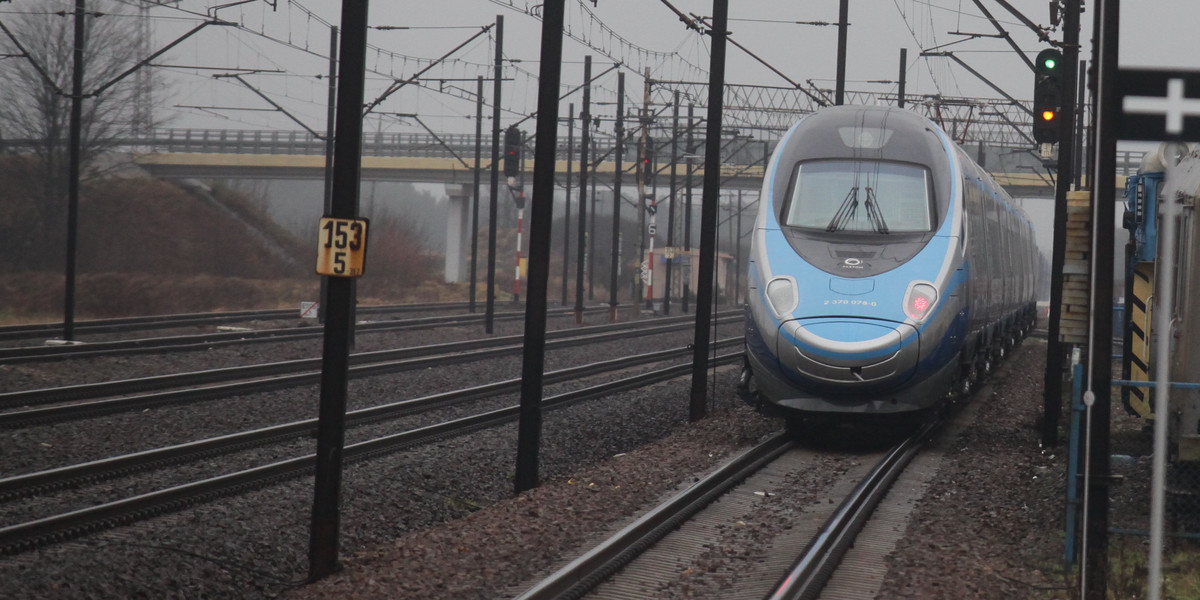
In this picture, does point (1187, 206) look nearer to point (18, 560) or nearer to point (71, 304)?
point (18, 560)

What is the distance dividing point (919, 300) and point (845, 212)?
149 centimetres

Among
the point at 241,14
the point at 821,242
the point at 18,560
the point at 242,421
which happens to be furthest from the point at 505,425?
the point at 241,14

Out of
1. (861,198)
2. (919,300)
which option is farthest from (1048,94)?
(919,300)

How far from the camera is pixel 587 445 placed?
45.6 feet

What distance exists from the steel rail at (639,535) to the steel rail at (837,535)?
1092mm

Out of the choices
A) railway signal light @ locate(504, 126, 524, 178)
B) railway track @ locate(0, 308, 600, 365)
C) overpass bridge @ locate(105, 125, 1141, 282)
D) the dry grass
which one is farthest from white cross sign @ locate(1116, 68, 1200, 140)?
overpass bridge @ locate(105, 125, 1141, 282)

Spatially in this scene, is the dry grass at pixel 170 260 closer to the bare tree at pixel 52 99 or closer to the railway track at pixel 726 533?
the bare tree at pixel 52 99

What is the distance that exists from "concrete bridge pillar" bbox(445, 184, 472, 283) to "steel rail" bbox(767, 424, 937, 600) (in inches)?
1880

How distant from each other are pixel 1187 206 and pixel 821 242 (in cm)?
374

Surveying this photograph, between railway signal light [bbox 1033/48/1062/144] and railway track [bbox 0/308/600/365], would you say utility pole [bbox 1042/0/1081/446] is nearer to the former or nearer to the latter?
railway signal light [bbox 1033/48/1062/144]

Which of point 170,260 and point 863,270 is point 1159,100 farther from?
point 170,260

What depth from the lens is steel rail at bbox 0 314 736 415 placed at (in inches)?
575

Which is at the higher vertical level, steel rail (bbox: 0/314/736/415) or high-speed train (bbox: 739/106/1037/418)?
high-speed train (bbox: 739/106/1037/418)

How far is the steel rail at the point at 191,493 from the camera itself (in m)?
8.28
